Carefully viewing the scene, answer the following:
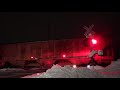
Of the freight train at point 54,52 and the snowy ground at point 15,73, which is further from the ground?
the freight train at point 54,52

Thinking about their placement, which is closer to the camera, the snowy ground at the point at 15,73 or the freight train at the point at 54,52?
the snowy ground at the point at 15,73

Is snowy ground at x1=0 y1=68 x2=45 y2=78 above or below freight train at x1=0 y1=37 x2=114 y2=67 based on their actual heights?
below

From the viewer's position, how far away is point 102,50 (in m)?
28.8

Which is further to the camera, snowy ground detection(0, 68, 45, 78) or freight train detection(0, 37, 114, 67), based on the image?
freight train detection(0, 37, 114, 67)

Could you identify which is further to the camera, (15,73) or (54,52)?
(54,52)

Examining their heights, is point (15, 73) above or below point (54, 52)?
below

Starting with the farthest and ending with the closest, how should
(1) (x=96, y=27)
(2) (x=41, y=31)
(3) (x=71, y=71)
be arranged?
(2) (x=41, y=31) < (1) (x=96, y=27) < (3) (x=71, y=71)
